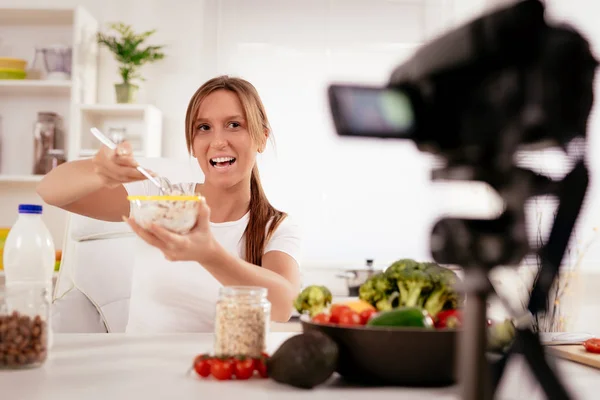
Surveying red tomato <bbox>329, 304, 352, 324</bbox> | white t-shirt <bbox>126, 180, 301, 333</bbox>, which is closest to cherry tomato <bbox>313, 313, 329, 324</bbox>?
red tomato <bbox>329, 304, 352, 324</bbox>

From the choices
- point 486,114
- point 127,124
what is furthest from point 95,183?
point 127,124

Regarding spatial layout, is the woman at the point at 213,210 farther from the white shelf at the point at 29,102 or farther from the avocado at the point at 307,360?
the white shelf at the point at 29,102

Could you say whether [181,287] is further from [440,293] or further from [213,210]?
[440,293]

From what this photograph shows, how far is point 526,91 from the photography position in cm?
45

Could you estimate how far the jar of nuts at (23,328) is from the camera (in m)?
0.95

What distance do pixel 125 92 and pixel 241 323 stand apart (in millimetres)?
2726

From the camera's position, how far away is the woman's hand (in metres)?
1.15

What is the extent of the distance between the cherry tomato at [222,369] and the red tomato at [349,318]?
0.17 meters

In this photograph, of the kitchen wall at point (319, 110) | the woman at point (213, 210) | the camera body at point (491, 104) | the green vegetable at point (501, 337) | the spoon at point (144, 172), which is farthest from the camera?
the kitchen wall at point (319, 110)

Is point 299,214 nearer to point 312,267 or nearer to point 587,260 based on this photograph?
point 312,267

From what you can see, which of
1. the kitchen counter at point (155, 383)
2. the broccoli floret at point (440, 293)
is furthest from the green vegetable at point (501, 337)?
the broccoli floret at point (440, 293)

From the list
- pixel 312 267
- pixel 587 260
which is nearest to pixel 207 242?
pixel 312 267

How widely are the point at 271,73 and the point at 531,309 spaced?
3.41 metres

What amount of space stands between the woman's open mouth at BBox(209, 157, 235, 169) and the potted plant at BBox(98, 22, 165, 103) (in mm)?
1878
